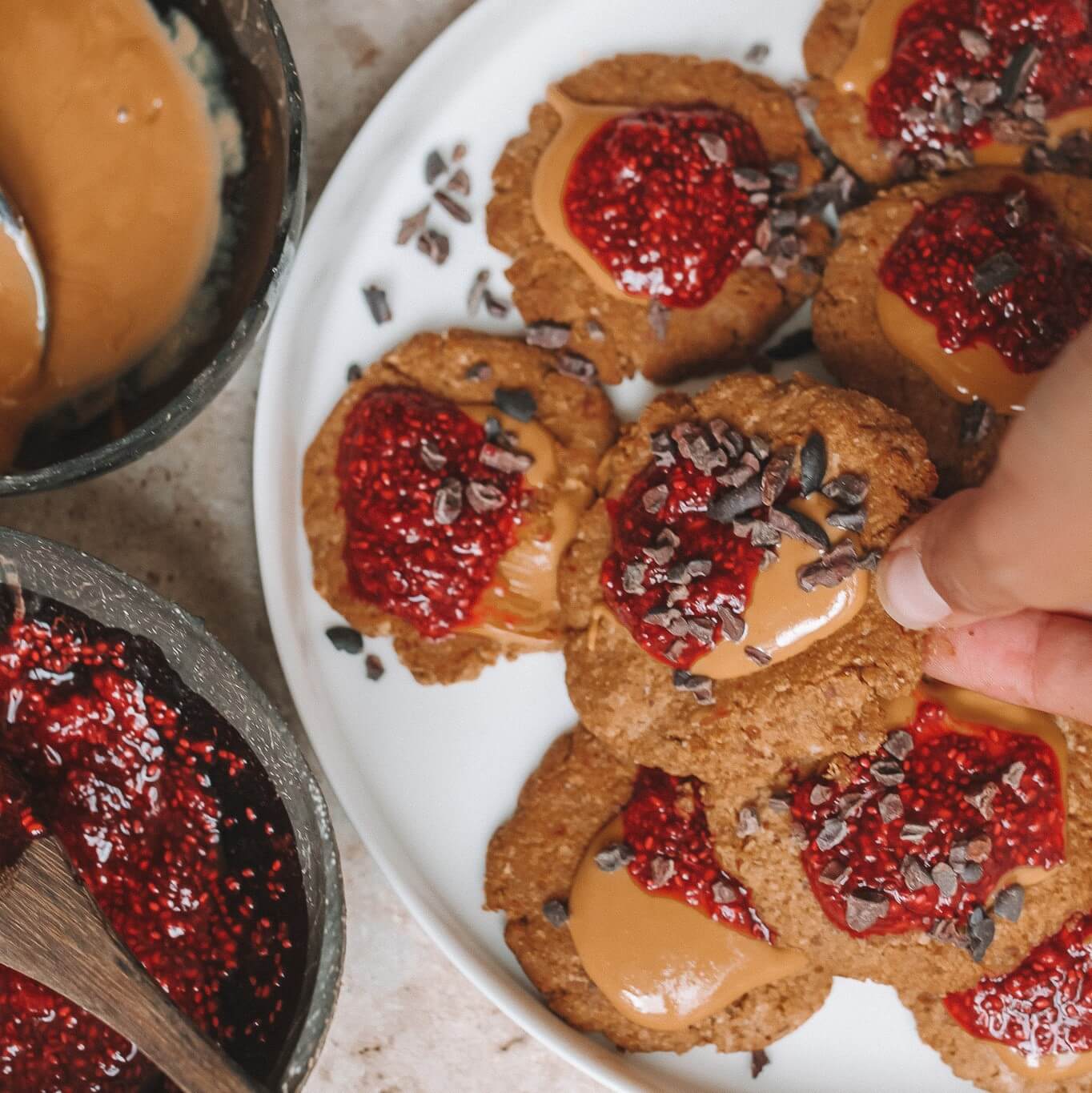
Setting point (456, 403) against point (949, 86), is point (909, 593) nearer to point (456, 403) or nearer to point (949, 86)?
point (456, 403)

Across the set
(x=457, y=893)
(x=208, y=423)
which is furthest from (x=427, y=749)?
(x=208, y=423)

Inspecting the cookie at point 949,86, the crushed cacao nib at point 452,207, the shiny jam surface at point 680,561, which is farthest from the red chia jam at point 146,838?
the cookie at point 949,86

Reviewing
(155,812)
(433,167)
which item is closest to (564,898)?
(155,812)

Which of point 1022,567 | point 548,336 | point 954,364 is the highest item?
point 1022,567

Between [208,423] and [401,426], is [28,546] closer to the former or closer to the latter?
[208,423]

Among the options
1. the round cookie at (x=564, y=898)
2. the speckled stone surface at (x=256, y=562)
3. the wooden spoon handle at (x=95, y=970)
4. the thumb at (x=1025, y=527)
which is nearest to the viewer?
the thumb at (x=1025, y=527)

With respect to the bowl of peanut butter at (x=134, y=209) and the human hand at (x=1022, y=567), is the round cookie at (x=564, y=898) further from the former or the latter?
the bowl of peanut butter at (x=134, y=209)
